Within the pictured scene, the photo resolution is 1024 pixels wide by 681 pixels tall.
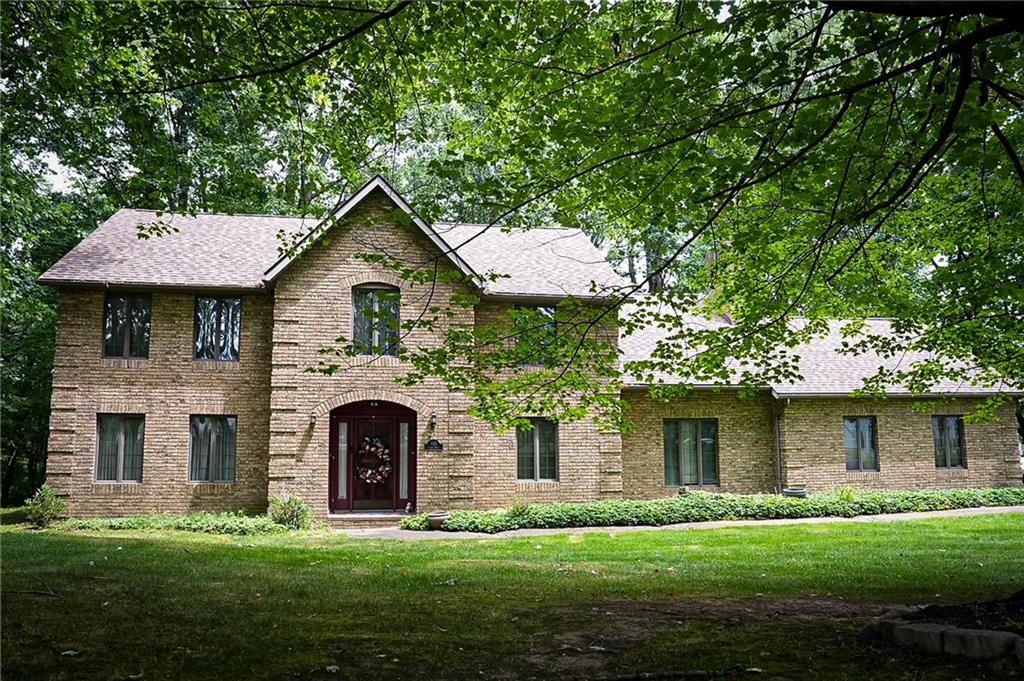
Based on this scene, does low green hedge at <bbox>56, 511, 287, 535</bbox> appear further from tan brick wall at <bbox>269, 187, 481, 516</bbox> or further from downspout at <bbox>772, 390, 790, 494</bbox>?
downspout at <bbox>772, 390, 790, 494</bbox>

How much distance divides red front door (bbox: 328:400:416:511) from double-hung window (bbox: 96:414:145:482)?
4614 mm

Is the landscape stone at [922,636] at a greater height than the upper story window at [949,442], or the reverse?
the upper story window at [949,442]

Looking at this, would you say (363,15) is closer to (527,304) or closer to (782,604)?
(782,604)

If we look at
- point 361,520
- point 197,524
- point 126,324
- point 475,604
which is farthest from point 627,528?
point 126,324

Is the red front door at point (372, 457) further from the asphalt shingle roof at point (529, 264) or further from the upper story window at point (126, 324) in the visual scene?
the upper story window at point (126, 324)

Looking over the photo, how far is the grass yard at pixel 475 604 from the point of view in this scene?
6250 millimetres

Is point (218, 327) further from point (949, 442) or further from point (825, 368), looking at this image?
point (949, 442)

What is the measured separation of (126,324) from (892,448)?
70.3ft

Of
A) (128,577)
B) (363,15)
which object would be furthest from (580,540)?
(363,15)

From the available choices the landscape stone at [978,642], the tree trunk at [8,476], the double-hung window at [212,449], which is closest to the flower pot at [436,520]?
the double-hung window at [212,449]

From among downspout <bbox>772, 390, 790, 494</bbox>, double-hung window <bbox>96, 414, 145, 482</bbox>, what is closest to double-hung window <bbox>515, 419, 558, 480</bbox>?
downspout <bbox>772, 390, 790, 494</bbox>

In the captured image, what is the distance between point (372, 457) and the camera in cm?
2033

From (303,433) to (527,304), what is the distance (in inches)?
256

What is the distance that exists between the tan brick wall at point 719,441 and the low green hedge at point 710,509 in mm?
1644
